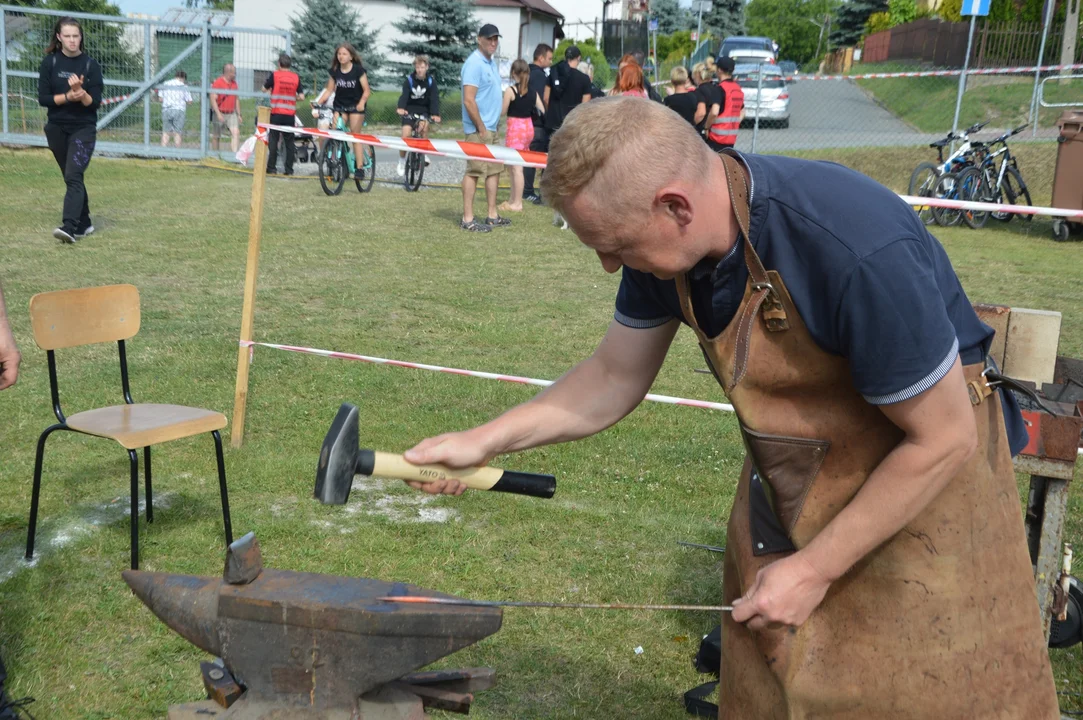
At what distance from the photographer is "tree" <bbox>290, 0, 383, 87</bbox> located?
2869 cm

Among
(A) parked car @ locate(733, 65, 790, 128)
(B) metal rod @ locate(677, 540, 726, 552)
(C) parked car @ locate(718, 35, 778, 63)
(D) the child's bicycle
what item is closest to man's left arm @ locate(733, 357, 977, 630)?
(B) metal rod @ locate(677, 540, 726, 552)

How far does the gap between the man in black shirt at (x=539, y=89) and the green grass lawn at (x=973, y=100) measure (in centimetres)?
905

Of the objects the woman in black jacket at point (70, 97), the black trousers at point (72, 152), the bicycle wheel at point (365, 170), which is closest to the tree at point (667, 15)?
the bicycle wheel at point (365, 170)

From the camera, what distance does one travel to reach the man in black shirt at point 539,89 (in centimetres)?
1294

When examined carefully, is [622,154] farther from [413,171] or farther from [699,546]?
[413,171]

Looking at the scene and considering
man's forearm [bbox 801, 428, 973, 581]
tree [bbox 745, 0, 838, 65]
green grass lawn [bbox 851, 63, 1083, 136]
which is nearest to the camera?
man's forearm [bbox 801, 428, 973, 581]

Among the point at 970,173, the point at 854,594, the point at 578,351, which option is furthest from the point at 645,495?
the point at 970,173

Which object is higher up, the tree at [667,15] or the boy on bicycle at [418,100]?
the tree at [667,15]

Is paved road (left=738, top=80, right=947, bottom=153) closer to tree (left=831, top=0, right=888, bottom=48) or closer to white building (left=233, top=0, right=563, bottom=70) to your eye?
white building (left=233, top=0, right=563, bottom=70)

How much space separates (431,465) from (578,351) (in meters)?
5.05

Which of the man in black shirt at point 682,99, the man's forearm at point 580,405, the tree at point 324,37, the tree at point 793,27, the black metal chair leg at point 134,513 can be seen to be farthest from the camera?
the tree at point 793,27

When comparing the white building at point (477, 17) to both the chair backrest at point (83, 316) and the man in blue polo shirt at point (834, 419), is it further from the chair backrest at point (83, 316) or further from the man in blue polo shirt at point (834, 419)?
the man in blue polo shirt at point (834, 419)

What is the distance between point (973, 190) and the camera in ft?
42.5

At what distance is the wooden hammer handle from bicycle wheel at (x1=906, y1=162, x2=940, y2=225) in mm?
12162
